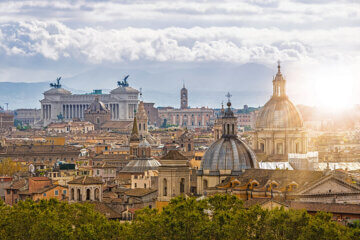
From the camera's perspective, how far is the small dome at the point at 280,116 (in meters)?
115

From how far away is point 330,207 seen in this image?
6372cm

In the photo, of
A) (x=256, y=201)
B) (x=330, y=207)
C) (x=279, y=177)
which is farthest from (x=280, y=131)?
(x=330, y=207)

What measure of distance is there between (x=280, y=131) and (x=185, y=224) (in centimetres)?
5418

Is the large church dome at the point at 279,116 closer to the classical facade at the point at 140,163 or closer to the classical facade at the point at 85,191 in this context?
the classical facade at the point at 140,163

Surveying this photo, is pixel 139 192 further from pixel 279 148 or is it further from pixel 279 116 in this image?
pixel 279 116

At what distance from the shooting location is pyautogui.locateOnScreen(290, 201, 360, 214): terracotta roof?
6300cm

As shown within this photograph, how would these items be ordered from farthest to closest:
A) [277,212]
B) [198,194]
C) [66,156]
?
[66,156]
[198,194]
[277,212]

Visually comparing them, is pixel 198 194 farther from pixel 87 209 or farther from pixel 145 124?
pixel 145 124

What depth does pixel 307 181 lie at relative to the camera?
7188cm

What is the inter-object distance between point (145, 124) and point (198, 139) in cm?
1329

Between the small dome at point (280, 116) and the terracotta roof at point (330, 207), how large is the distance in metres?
49.8

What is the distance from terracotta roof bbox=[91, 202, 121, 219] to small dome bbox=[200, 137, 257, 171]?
7017mm

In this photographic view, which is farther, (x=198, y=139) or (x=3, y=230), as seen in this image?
(x=198, y=139)

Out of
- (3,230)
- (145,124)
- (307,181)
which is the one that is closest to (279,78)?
(307,181)
